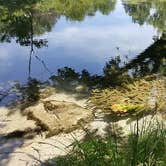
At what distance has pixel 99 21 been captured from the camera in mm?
14883

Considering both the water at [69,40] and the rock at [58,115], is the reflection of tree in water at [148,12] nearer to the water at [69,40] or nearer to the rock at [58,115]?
the water at [69,40]

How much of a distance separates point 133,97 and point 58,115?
1149 millimetres

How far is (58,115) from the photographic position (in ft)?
22.5

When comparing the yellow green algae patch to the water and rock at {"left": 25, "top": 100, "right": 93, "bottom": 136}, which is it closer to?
rock at {"left": 25, "top": 100, "right": 93, "bottom": 136}

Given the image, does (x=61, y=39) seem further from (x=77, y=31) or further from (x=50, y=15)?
(x=50, y=15)

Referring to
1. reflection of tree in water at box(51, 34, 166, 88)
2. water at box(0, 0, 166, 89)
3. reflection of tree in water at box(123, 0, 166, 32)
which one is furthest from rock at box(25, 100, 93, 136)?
reflection of tree in water at box(123, 0, 166, 32)

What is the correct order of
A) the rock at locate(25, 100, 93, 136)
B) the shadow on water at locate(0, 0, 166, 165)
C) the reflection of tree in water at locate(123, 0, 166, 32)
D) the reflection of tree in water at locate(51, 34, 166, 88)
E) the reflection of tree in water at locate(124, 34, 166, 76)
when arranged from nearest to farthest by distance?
the rock at locate(25, 100, 93, 136)
the shadow on water at locate(0, 0, 166, 165)
the reflection of tree in water at locate(51, 34, 166, 88)
the reflection of tree in water at locate(124, 34, 166, 76)
the reflection of tree in water at locate(123, 0, 166, 32)

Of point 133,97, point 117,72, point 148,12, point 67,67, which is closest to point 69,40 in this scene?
point 67,67

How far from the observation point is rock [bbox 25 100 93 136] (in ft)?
21.5

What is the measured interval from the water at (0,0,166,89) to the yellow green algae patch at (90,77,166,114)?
158 cm

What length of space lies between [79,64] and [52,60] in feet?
1.92

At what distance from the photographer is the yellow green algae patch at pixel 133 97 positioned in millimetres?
6914

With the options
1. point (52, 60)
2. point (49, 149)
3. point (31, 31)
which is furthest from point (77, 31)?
point (49, 149)

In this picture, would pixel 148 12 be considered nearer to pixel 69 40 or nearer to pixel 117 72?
pixel 69 40
